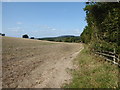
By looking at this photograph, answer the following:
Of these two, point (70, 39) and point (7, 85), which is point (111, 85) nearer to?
point (7, 85)

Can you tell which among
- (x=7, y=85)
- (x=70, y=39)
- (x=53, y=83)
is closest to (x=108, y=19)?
(x=53, y=83)

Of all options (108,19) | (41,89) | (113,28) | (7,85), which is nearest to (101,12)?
(108,19)

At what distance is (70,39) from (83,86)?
287 feet

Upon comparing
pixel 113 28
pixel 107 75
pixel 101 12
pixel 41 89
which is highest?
pixel 101 12

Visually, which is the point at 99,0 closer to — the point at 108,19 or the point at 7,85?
the point at 108,19

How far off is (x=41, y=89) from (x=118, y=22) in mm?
6662

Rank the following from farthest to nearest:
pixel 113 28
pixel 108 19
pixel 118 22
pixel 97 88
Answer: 1. pixel 108 19
2. pixel 113 28
3. pixel 118 22
4. pixel 97 88

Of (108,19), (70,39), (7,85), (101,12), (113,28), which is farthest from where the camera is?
(70,39)

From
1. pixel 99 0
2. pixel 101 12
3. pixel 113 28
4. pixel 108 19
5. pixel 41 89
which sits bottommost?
pixel 41 89

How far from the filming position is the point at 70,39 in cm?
9244

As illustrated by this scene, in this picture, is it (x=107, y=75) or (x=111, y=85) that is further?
(x=107, y=75)

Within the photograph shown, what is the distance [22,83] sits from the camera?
6656mm

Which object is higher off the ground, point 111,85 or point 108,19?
point 108,19

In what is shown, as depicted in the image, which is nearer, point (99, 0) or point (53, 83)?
point (53, 83)
